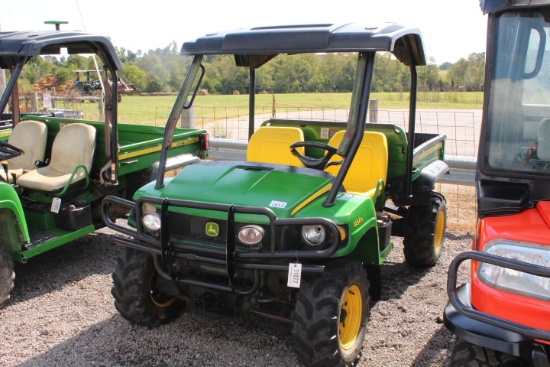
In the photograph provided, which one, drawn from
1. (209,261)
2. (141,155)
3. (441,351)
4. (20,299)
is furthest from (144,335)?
(141,155)

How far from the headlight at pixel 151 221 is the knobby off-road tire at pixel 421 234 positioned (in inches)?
91.8

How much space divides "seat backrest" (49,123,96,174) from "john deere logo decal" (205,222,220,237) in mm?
2597

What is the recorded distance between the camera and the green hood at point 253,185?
10.6 feet

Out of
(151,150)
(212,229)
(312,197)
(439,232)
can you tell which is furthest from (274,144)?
(439,232)

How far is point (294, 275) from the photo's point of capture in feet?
9.93

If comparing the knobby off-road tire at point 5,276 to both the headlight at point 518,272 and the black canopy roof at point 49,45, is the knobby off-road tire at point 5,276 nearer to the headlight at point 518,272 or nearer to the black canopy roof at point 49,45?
the black canopy roof at point 49,45

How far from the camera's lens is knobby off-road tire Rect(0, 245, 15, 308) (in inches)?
166

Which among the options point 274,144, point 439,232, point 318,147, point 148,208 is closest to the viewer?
point 318,147

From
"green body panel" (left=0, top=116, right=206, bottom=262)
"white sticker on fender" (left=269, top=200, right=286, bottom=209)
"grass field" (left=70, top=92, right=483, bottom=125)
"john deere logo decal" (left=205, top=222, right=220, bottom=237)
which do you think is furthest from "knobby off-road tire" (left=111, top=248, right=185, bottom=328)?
"grass field" (left=70, top=92, right=483, bottom=125)

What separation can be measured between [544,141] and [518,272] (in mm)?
798

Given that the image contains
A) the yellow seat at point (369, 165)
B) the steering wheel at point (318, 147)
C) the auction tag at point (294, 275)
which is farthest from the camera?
the yellow seat at point (369, 165)

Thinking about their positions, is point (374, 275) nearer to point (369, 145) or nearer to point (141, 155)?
point (369, 145)

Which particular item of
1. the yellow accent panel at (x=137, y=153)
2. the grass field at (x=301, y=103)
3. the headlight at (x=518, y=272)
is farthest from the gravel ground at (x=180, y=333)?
the grass field at (x=301, y=103)

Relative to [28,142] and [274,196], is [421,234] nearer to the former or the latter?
[274,196]
